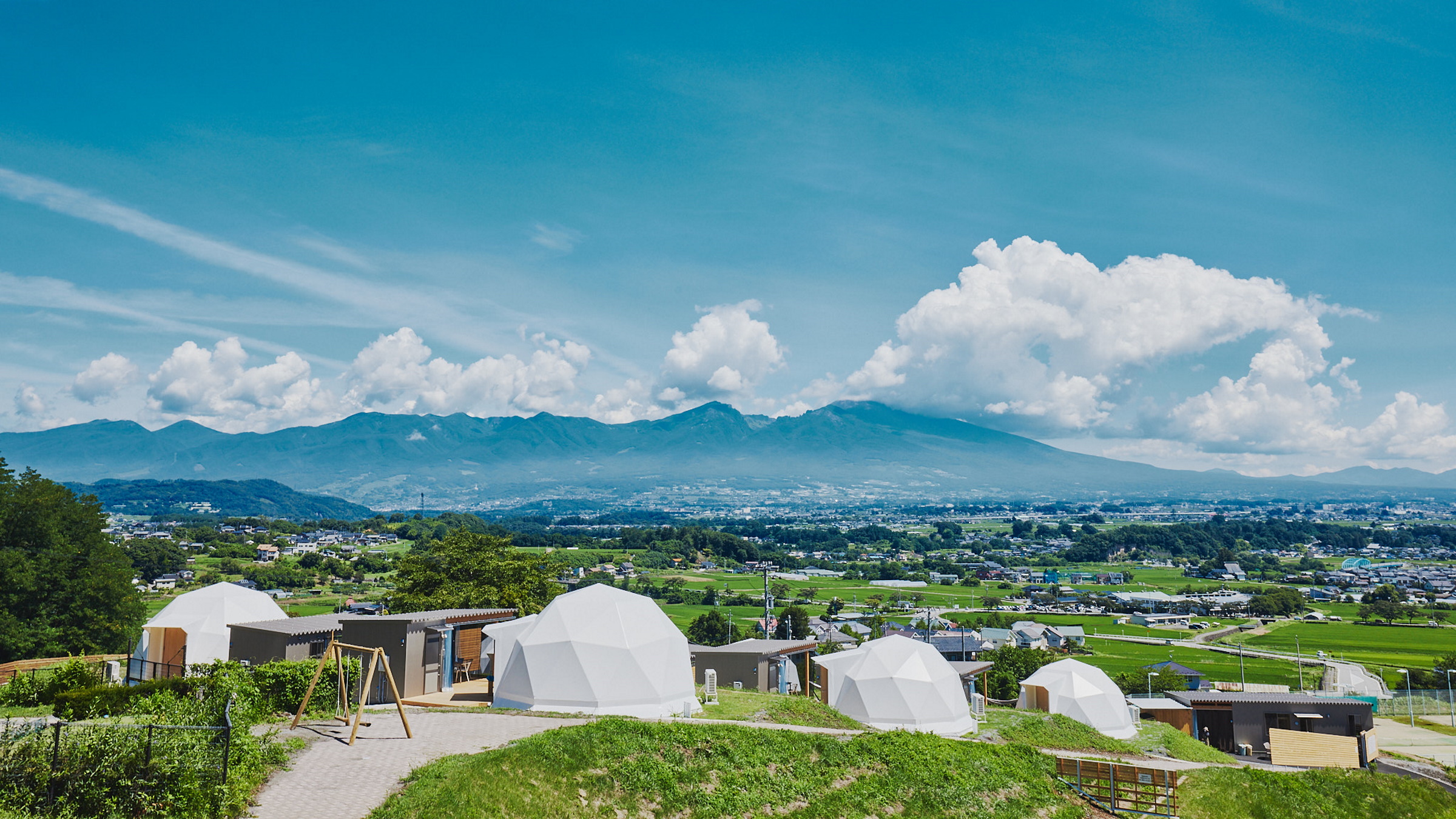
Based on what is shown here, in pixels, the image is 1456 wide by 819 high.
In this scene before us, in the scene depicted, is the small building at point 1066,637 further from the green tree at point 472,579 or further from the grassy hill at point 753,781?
the grassy hill at point 753,781

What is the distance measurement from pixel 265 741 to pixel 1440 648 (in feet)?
332

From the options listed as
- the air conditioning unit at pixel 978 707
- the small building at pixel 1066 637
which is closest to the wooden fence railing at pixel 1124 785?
the air conditioning unit at pixel 978 707

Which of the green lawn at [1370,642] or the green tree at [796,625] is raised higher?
the green tree at [796,625]

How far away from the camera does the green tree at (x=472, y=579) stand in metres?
43.1

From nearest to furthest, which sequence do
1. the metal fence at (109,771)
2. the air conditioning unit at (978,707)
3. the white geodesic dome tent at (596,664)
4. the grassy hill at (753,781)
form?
the metal fence at (109,771) → the grassy hill at (753,781) → the white geodesic dome tent at (596,664) → the air conditioning unit at (978,707)

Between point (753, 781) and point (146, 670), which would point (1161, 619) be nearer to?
point (753, 781)

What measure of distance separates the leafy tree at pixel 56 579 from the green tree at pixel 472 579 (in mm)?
12257

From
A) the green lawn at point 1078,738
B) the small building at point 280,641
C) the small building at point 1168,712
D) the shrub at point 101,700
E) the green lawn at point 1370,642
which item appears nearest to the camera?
the shrub at point 101,700

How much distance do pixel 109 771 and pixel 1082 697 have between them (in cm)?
3290

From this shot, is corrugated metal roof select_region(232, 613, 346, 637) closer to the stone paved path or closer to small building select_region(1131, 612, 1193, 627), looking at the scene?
the stone paved path

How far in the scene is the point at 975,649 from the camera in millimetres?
65188

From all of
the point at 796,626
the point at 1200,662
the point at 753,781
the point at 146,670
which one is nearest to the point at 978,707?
the point at 753,781

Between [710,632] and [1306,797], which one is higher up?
[1306,797]

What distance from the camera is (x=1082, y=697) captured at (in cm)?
3428
